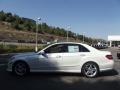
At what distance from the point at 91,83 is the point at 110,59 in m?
2.20

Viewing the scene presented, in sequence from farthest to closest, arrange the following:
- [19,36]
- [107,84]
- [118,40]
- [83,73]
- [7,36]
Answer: [118,40] < [19,36] < [7,36] < [83,73] < [107,84]

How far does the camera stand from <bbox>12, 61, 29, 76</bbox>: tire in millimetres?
13055

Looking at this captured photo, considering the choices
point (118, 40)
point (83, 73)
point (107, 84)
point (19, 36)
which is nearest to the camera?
point (107, 84)

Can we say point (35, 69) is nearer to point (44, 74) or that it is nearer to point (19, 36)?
point (44, 74)

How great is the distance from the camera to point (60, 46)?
13453 mm

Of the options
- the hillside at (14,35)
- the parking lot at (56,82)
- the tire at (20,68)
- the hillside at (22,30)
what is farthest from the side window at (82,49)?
the hillside at (22,30)

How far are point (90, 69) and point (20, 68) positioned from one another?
2.97 m

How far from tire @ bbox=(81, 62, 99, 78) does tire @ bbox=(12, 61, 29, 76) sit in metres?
2.42

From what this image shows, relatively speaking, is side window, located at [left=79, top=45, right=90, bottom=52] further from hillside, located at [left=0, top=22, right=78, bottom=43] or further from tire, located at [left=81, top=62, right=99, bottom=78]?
hillside, located at [left=0, top=22, right=78, bottom=43]

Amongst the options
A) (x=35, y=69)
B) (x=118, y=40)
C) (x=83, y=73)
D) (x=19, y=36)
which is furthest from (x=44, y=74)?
(x=118, y=40)

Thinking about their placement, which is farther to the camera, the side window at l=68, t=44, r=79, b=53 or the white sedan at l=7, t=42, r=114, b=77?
the side window at l=68, t=44, r=79, b=53

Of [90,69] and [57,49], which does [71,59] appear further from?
[90,69]

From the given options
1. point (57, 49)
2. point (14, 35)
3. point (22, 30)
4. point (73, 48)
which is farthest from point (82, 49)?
point (22, 30)

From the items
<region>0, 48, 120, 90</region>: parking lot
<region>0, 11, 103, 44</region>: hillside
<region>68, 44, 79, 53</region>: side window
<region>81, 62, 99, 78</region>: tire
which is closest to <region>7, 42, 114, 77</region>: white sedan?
<region>81, 62, 99, 78</region>: tire
